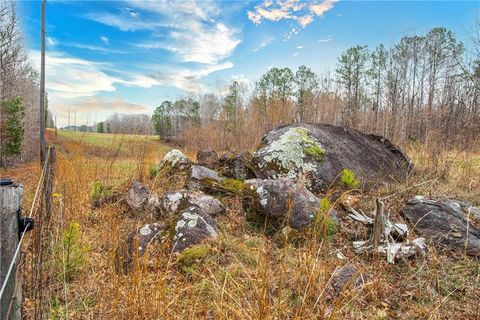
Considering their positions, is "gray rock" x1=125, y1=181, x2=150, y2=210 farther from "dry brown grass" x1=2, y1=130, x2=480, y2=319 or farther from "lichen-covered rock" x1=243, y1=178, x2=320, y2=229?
"lichen-covered rock" x1=243, y1=178, x2=320, y2=229

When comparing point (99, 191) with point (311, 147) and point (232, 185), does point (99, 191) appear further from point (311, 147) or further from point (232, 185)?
point (311, 147)

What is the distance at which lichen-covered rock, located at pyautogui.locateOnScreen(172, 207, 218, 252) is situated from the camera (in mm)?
3080

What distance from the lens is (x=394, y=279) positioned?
8.87 feet

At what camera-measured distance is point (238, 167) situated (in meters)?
5.91

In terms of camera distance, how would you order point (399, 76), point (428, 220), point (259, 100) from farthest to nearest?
point (399, 76) < point (259, 100) < point (428, 220)

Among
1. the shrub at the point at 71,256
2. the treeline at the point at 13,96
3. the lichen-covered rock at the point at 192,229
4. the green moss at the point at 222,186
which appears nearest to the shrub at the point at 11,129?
the treeline at the point at 13,96

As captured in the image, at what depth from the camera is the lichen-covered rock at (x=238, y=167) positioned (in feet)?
18.5

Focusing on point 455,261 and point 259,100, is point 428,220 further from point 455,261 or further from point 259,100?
point 259,100

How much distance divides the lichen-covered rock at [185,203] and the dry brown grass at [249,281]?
0.66ft

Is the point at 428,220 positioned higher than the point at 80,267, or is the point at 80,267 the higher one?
the point at 428,220

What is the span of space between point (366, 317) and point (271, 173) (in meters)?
3.08

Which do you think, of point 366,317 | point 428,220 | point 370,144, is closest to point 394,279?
point 366,317

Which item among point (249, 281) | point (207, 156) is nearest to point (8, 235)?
point (249, 281)

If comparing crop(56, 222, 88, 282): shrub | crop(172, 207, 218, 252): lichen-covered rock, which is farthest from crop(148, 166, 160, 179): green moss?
crop(56, 222, 88, 282): shrub
